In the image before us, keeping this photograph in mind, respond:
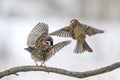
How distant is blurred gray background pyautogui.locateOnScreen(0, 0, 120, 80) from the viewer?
807 millimetres

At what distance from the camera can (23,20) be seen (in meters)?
0.84

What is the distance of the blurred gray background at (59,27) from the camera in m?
0.81

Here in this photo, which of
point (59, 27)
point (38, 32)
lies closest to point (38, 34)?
point (38, 32)

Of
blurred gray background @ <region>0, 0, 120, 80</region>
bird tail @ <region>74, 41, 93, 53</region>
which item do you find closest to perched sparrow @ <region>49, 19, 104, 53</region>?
bird tail @ <region>74, 41, 93, 53</region>

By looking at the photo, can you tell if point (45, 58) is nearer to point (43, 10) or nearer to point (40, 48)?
point (40, 48)

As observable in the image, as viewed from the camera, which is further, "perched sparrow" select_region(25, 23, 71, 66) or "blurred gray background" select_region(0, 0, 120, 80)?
"blurred gray background" select_region(0, 0, 120, 80)

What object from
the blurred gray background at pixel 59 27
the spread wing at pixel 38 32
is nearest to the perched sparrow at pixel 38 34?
the spread wing at pixel 38 32

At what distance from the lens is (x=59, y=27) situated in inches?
32.2

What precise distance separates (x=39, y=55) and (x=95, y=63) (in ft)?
0.99

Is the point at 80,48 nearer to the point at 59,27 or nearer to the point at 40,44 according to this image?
the point at 40,44

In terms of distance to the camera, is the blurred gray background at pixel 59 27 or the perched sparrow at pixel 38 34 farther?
the blurred gray background at pixel 59 27

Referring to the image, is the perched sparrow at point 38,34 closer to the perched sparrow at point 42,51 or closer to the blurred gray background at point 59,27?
the perched sparrow at point 42,51

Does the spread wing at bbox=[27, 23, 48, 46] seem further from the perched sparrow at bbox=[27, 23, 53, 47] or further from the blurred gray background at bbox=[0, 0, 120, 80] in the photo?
the blurred gray background at bbox=[0, 0, 120, 80]

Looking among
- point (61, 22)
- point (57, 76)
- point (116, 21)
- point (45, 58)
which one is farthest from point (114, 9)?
point (45, 58)
